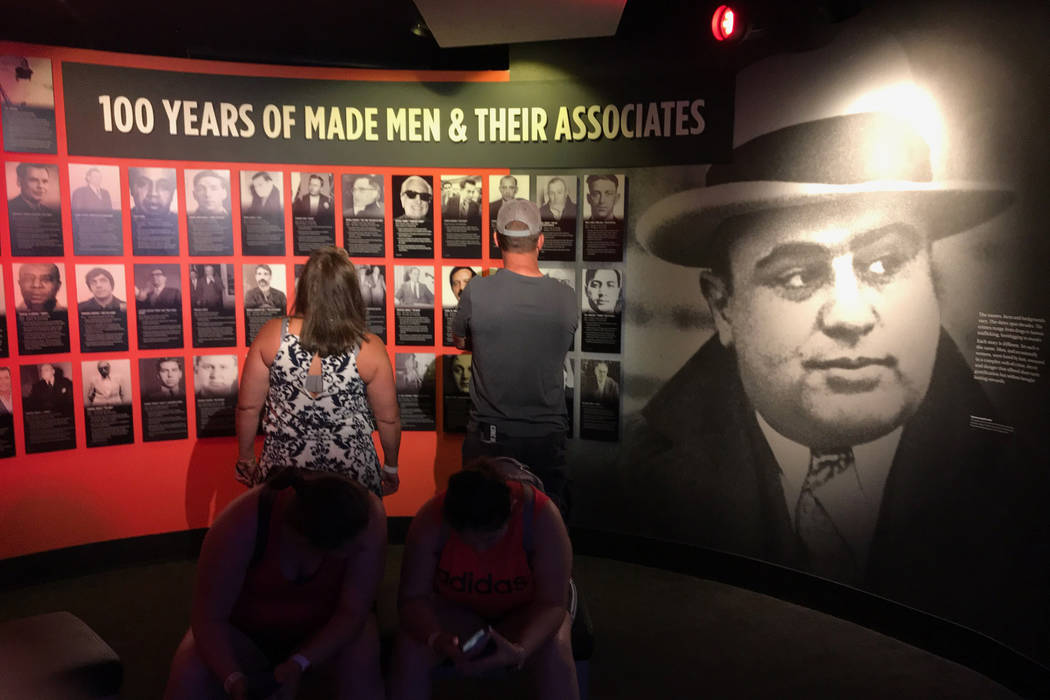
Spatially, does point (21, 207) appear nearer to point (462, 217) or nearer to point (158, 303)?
point (158, 303)

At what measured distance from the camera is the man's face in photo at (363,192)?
4824mm

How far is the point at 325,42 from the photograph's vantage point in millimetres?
5535

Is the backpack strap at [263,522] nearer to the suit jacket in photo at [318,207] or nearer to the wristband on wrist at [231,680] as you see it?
the wristband on wrist at [231,680]

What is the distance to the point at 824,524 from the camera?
4195mm

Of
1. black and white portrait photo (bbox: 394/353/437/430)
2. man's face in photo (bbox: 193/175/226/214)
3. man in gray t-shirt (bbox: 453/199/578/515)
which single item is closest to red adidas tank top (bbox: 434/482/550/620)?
man in gray t-shirt (bbox: 453/199/578/515)

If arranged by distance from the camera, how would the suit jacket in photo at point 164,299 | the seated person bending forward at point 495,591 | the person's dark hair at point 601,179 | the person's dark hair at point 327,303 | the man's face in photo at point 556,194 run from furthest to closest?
the man's face in photo at point 556,194 → the person's dark hair at point 601,179 → the suit jacket in photo at point 164,299 → the person's dark hair at point 327,303 → the seated person bending forward at point 495,591

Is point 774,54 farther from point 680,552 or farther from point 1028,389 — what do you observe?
point 680,552

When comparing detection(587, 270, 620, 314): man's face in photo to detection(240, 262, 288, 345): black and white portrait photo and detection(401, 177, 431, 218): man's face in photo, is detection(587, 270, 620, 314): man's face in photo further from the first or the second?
detection(240, 262, 288, 345): black and white portrait photo

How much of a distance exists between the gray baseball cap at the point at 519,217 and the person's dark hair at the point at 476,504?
1.48 metres

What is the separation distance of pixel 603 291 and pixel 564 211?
0.54m

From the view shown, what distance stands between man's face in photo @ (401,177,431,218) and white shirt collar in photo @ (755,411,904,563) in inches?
95.4

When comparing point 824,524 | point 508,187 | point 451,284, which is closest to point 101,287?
point 451,284

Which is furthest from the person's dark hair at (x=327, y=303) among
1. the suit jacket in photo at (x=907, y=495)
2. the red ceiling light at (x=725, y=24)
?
the red ceiling light at (x=725, y=24)

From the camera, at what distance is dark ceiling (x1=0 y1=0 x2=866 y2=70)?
4.49 m
